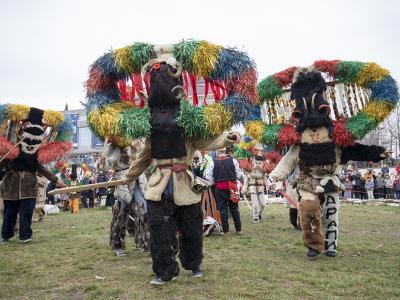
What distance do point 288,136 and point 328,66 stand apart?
1.33 meters

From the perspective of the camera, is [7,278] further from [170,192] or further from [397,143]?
[397,143]

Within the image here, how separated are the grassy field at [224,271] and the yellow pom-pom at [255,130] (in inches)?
72.6

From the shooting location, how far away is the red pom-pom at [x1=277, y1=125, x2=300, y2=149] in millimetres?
6359

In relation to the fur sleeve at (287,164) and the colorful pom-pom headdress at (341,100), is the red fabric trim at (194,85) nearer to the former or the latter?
the colorful pom-pom headdress at (341,100)

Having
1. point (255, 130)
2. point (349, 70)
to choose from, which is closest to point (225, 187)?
point (255, 130)

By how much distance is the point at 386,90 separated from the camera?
6.34m

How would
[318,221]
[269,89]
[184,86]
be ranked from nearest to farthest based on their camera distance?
[184,86], [318,221], [269,89]

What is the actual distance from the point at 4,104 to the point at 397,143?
34042mm

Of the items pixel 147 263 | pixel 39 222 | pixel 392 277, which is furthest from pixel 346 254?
pixel 39 222

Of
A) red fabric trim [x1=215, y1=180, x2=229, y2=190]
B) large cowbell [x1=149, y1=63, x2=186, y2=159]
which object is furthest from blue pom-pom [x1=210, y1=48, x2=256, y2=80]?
red fabric trim [x1=215, y1=180, x2=229, y2=190]

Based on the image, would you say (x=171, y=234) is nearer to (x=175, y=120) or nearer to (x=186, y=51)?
(x=175, y=120)

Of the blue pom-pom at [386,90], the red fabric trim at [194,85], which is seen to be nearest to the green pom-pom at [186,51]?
the red fabric trim at [194,85]

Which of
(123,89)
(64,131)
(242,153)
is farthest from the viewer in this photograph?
(242,153)

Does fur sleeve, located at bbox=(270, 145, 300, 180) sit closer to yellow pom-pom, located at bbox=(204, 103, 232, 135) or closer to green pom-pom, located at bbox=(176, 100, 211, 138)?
yellow pom-pom, located at bbox=(204, 103, 232, 135)
